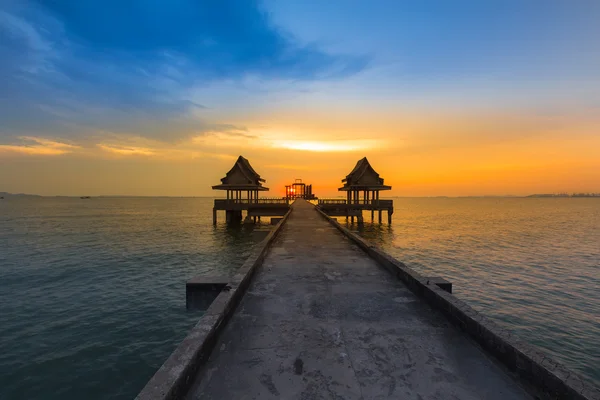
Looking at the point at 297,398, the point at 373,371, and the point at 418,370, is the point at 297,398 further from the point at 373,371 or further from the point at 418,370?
the point at 418,370

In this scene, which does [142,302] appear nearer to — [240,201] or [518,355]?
[518,355]

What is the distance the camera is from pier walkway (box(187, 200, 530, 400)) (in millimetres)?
2912

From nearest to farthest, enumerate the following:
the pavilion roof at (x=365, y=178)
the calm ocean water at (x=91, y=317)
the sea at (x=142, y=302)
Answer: the calm ocean water at (x=91, y=317) < the sea at (x=142, y=302) < the pavilion roof at (x=365, y=178)

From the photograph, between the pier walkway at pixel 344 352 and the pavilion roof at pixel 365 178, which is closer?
the pier walkway at pixel 344 352

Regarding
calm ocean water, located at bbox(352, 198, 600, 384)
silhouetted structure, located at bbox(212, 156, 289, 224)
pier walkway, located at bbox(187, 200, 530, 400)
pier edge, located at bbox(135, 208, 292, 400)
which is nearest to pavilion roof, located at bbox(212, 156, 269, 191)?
silhouetted structure, located at bbox(212, 156, 289, 224)

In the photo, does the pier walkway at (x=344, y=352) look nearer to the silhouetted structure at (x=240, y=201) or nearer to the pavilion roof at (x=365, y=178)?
the silhouetted structure at (x=240, y=201)

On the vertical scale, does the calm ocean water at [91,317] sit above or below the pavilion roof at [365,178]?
below

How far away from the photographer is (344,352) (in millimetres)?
3576

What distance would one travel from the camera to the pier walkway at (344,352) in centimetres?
291

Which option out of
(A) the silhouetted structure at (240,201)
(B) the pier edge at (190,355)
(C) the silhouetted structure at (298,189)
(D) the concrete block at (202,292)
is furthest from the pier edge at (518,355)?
(C) the silhouetted structure at (298,189)

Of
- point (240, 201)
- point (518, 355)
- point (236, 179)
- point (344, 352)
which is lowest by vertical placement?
point (344, 352)

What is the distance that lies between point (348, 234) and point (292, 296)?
26.4 feet

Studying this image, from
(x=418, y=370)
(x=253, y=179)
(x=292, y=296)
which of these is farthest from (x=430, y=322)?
(x=253, y=179)

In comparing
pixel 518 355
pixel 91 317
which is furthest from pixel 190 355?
A: pixel 91 317
